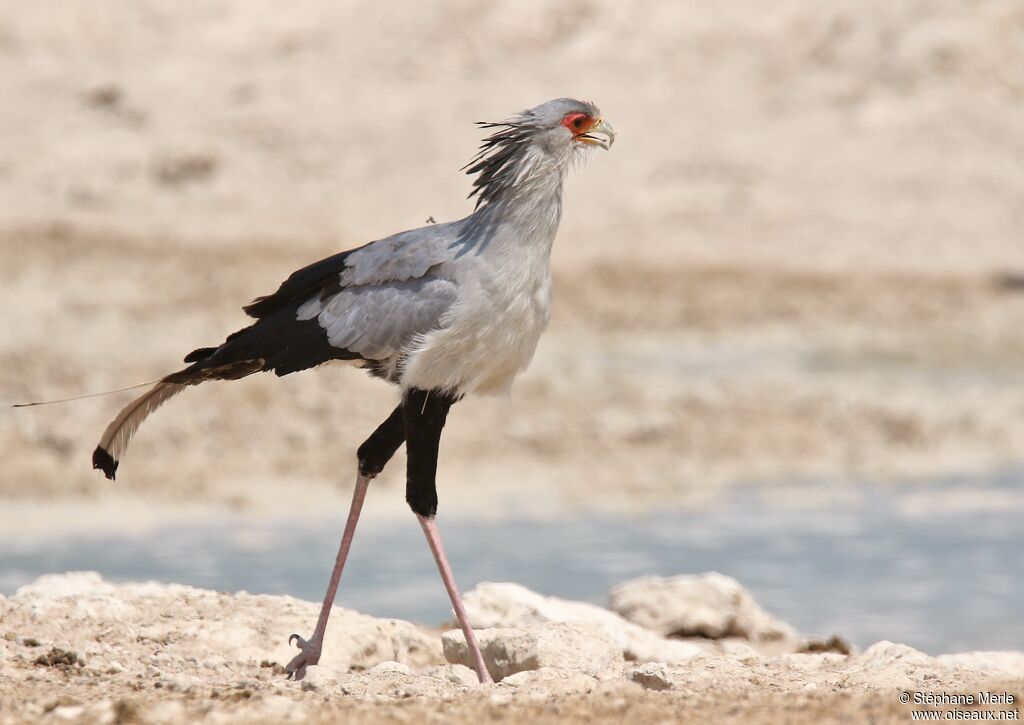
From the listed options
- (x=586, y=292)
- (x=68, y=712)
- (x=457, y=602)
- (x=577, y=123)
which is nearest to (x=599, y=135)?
(x=577, y=123)

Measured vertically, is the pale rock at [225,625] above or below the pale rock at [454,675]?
above

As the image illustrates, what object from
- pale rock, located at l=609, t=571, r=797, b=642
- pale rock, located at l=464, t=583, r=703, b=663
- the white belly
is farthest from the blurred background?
the white belly

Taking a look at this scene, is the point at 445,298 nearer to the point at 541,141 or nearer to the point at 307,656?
the point at 541,141

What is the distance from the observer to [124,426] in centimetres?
706

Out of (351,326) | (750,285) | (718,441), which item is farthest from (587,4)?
(351,326)

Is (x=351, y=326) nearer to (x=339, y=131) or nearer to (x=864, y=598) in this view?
(x=864, y=598)

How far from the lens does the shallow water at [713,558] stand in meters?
11.5

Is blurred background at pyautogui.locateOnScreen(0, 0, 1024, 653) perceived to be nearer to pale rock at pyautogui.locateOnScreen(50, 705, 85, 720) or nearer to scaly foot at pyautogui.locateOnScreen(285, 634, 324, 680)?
scaly foot at pyautogui.locateOnScreen(285, 634, 324, 680)

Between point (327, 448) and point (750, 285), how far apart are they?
1263 centimetres

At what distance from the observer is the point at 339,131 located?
35.3 meters

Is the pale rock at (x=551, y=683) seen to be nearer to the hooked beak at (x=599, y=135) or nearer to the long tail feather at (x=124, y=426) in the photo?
the long tail feather at (x=124, y=426)

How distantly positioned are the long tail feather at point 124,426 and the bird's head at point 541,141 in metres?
1.70

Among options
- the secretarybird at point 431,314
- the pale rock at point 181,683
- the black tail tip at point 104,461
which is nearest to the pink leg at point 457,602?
the secretarybird at point 431,314

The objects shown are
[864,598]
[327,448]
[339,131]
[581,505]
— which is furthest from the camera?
[339,131]
